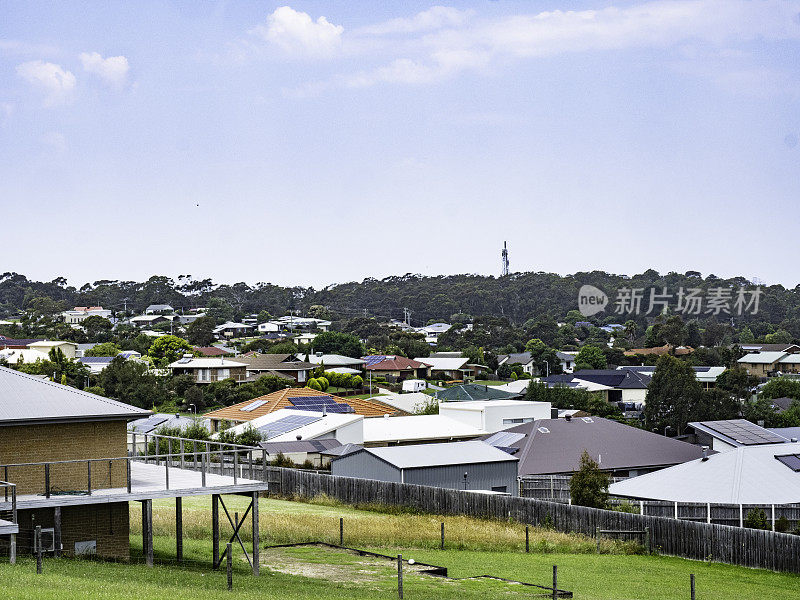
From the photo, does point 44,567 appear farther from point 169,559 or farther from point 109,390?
point 109,390

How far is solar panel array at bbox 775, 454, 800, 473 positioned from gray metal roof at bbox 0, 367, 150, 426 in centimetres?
2638

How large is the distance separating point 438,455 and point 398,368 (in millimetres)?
80128

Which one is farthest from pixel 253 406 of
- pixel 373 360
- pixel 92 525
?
pixel 373 360

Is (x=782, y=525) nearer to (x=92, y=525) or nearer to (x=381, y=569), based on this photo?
(x=381, y=569)

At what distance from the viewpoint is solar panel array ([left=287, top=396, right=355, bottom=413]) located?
229 feet

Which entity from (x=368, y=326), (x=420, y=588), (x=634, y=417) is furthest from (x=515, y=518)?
(x=368, y=326)

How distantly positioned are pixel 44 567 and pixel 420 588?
7.85 metres

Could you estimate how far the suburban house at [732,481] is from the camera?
3702cm

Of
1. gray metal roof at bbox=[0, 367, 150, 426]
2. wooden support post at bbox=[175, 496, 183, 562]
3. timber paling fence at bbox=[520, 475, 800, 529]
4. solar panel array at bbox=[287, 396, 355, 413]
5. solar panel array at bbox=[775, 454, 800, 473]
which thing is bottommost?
timber paling fence at bbox=[520, 475, 800, 529]

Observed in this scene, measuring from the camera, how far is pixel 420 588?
2230cm

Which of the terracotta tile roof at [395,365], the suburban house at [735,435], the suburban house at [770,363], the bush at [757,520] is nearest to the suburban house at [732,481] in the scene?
the bush at [757,520]

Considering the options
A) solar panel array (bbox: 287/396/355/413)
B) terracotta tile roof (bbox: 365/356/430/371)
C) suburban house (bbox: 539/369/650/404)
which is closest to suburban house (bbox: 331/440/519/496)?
solar panel array (bbox: 287/396/355/413)

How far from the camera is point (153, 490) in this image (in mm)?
21375

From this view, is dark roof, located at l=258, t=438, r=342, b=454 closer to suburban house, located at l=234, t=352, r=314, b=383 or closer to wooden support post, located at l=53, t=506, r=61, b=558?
wooden support post, located at l=53, t=506, r=61, b=558
